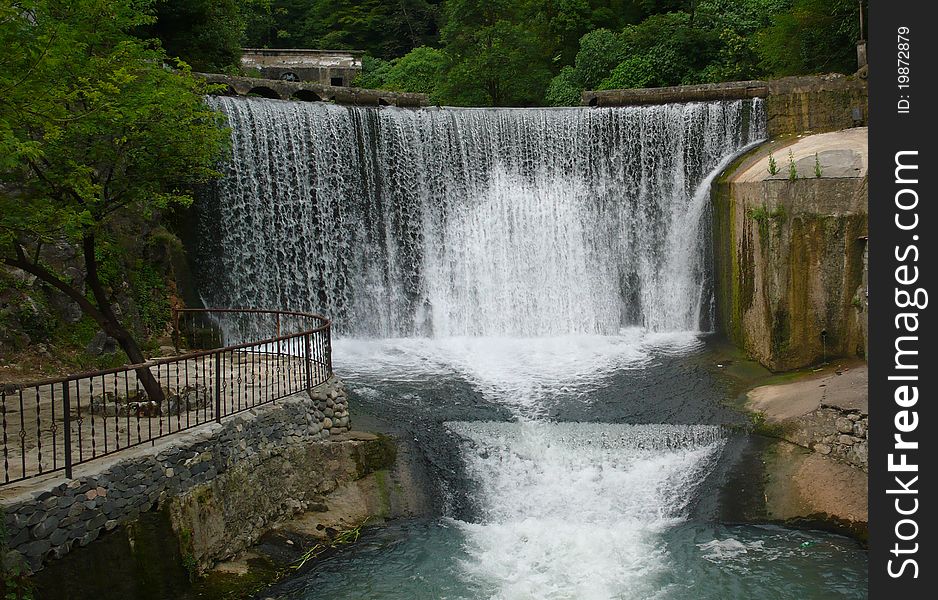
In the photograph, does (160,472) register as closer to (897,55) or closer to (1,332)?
(1,332)

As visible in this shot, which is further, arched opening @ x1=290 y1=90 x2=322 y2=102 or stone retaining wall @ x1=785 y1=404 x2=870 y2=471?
arched opening @ x1=290 y1=90 x2=322 y2=102

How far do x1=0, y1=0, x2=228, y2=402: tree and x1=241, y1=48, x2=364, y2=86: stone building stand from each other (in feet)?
81.7

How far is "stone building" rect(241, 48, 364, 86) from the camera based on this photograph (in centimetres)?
3509

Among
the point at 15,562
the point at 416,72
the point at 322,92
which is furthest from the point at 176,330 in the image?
the point at 416,72

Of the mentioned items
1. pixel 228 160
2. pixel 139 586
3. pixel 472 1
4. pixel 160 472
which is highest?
pixel 472 1

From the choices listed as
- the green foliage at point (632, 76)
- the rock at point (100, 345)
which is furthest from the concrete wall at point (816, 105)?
the rock at point (100, 345)

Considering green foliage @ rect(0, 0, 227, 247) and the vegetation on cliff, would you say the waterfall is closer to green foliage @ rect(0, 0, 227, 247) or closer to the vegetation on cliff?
the vegetation on cliff

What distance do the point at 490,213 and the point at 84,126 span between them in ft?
38.0

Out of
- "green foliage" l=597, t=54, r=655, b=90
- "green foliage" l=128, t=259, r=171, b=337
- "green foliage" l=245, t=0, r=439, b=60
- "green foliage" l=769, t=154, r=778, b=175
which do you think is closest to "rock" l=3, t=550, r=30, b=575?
"green foliage" l=128, t=259, r=171, b=337

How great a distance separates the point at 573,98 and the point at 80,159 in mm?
20778

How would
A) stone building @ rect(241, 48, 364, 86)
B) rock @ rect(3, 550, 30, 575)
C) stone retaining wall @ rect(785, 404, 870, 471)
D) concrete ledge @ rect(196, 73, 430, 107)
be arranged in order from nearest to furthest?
rock @ rect(3, 550, 30, 575), stone retaining wall @ rect(785, 404, 870, 471), concrete ledge @ rect(196, 73, 430, 107), stone building @ rect(241, 48, 364, 86)

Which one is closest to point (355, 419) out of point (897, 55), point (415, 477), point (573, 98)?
point (415, 477)

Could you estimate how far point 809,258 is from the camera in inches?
595

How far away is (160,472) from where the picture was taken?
29.3 feet
